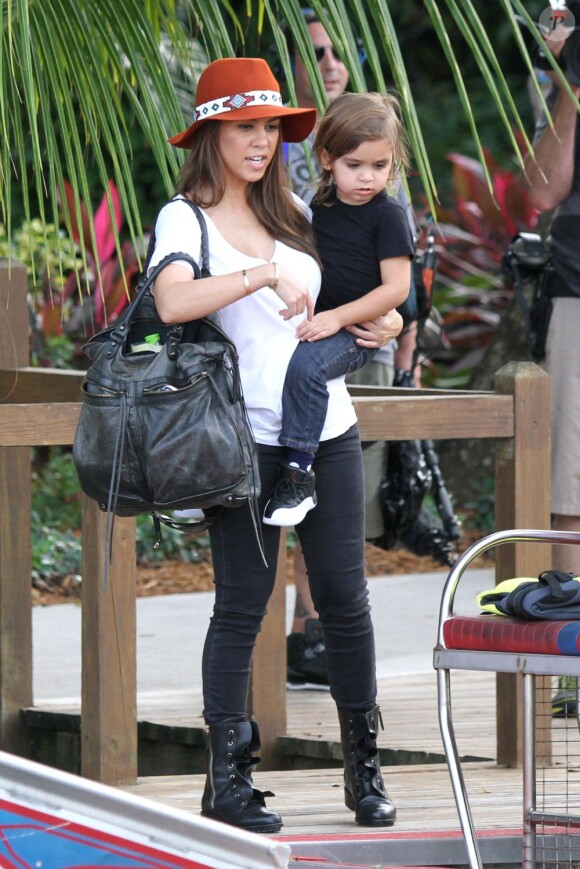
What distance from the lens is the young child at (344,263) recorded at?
3109 millimetres

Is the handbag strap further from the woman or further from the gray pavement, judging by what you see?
the gray pavement

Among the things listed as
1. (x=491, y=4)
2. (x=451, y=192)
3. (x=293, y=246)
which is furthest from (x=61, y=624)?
(x=491, y=4)

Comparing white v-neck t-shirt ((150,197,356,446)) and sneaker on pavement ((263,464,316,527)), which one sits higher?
white v-neck t-shirt ((150,197,356,446))

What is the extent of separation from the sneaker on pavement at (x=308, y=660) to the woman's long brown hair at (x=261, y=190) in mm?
2139

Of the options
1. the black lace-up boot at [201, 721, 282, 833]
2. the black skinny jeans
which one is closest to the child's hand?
the black skinny jeans

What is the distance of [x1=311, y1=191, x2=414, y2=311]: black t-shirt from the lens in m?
3.19

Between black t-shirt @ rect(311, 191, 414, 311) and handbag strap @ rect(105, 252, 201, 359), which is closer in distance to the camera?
handbag strap @ rect(105, 252, 201, 359)

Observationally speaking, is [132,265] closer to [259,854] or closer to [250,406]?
[250,406]

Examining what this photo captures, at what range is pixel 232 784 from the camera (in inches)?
127

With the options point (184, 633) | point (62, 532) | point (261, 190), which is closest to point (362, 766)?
point (261, 190)

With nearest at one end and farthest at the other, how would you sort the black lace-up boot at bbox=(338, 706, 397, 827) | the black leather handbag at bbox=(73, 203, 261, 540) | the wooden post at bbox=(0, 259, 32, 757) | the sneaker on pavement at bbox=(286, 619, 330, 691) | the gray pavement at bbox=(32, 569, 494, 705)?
the black leather handbag at bbox=(73, 203, 261, 540)
the black lace-up boot at bbox=(338, 706, 397, 827)
the wooden post at bbox=(0, 259, 32, 757)
the sneaker on pavement at bbox=(286, 619, 330, 691)
the gray pavement at bbox=(32, 569, 494, 705)

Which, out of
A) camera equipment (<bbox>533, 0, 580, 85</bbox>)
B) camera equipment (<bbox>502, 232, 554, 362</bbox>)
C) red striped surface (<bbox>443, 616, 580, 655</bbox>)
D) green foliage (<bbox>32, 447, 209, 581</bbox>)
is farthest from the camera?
green foliage (<bbox>32, 447, 209, 581</bbox>)

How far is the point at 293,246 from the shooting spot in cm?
320

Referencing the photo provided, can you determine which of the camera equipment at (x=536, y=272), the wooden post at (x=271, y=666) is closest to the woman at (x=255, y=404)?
the wooden post at (x=271, y=666)
